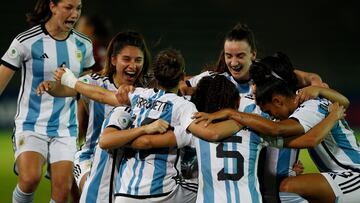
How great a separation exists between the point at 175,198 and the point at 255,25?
15188 mm

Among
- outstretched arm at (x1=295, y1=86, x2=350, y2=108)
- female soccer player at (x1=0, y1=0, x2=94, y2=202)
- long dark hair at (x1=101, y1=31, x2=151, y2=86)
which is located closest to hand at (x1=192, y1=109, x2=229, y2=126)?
outstretched arm at (x1=295, y1=86, x2=350, y2=108)

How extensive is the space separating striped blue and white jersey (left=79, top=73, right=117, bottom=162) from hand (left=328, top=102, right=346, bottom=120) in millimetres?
1680

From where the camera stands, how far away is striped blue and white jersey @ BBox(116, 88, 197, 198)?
462cm

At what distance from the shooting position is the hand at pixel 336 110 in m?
4.84

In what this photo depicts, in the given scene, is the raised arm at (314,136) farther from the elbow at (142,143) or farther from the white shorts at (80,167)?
the white shorts at (80,167)

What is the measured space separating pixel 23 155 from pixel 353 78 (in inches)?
546

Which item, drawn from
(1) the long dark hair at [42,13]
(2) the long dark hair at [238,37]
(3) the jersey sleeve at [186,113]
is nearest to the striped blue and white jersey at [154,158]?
(3) the jersey sleeve at [186,113]

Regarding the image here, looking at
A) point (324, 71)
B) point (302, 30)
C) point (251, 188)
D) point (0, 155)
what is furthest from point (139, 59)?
point (302, 30)

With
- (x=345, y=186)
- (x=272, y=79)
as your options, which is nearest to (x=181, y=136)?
(x=272, y=79)

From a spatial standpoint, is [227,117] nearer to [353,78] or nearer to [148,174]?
[148,174]

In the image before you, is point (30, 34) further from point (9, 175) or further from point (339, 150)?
point (9, 175)

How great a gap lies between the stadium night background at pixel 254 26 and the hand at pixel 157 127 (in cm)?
1333

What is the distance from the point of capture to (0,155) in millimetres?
11305

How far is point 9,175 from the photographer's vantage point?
31.3 feet
